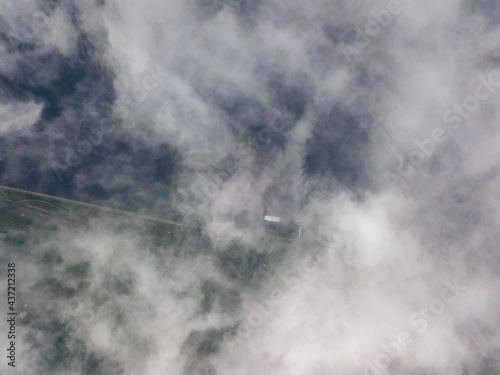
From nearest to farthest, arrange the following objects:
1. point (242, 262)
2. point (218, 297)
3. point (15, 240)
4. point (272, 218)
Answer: point (15, 240), point (272, 218), point (218, 297), point (242, 262)

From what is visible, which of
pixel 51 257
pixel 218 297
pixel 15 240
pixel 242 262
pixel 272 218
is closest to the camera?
pixel 15 240

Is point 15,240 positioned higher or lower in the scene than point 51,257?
higher

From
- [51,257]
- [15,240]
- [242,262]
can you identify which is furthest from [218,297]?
[15,240]

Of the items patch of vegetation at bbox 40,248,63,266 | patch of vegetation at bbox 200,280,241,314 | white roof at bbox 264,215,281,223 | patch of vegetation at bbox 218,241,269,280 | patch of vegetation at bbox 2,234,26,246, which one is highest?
white roof at bbox 264,215,281,223

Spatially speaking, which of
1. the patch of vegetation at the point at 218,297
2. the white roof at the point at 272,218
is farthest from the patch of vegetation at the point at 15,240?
the white roof at the point at 272,218

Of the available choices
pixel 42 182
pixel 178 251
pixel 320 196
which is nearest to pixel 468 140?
pixel 320 196

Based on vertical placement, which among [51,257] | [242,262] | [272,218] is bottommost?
[242,262]

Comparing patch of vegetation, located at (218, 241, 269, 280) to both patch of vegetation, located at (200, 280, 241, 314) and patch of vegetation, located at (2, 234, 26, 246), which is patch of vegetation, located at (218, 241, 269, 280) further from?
patch of vegetation, located at (2, 234, 26, 246)

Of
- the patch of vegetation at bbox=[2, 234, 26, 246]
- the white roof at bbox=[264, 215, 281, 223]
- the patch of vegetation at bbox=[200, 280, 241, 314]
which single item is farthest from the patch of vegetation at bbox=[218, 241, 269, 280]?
the patch of vegetation at bbox=[2, 234, 26, 246]

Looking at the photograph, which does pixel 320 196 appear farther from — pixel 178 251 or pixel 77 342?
pixel 77 342

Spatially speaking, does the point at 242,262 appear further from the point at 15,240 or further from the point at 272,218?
the point at 15,240

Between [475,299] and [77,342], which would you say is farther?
[475,299]
